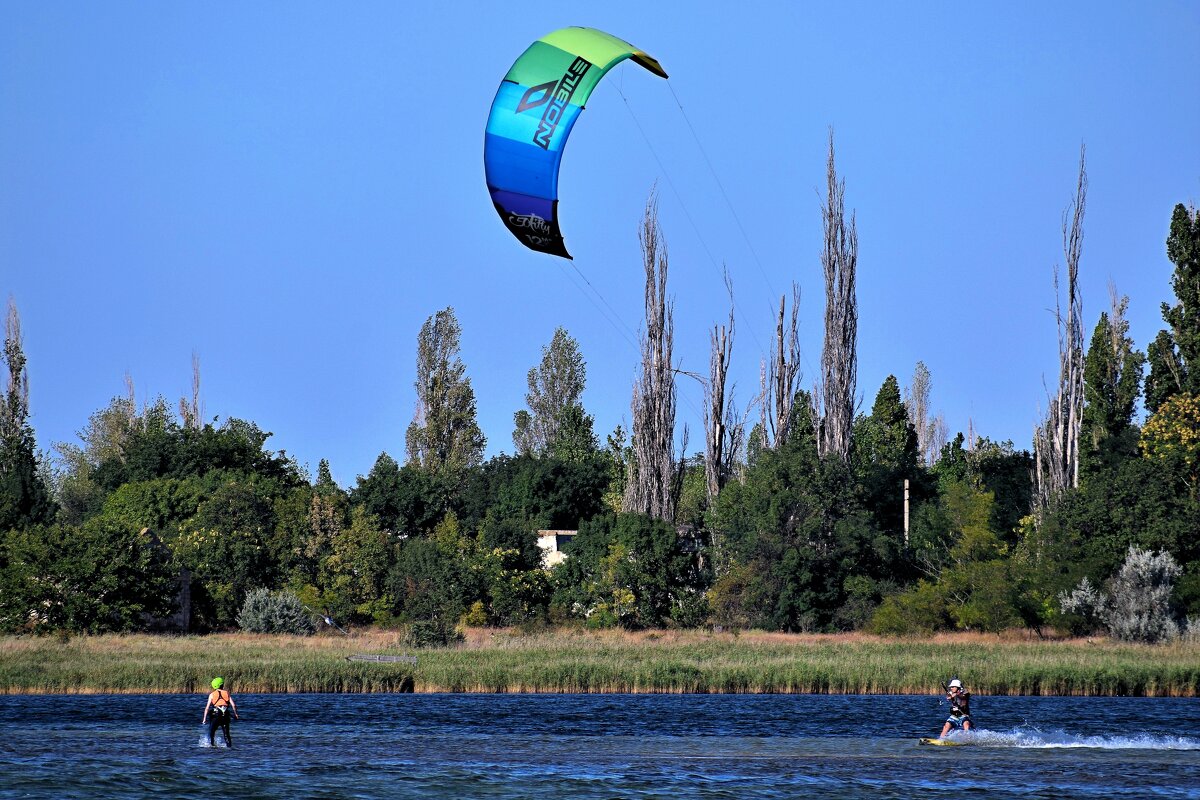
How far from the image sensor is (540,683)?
4344 cm

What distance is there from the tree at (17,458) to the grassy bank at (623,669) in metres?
29.0

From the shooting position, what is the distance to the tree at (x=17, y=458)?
7888 centimetres

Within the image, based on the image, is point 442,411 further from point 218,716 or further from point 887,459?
point 218,716

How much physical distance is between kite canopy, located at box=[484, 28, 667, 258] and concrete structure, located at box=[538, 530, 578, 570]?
4389cm

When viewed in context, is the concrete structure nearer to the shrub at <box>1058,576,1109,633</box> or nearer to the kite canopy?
the shrub at <box>1058,576,1109,633</box>

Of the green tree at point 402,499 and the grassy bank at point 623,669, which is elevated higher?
the green tree at point 402,499

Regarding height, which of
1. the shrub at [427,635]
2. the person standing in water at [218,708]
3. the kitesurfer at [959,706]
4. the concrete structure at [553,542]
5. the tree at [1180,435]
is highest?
the tree at [1180,435]

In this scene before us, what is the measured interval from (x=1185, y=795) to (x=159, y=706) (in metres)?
24.9

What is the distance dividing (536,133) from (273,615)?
3494 centimetres

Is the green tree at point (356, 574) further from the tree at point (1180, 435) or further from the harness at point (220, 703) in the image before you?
the harness at point (220, 703)

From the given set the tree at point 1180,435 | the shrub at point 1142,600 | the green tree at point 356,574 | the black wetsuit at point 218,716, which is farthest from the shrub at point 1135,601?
the black wetsuit at point 218,716

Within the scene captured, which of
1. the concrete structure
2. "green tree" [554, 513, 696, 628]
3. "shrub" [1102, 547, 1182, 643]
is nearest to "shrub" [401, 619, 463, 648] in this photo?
"green tree" [554, 513, 696, 628]

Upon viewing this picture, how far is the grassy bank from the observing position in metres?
42.6

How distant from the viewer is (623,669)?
4438cm
